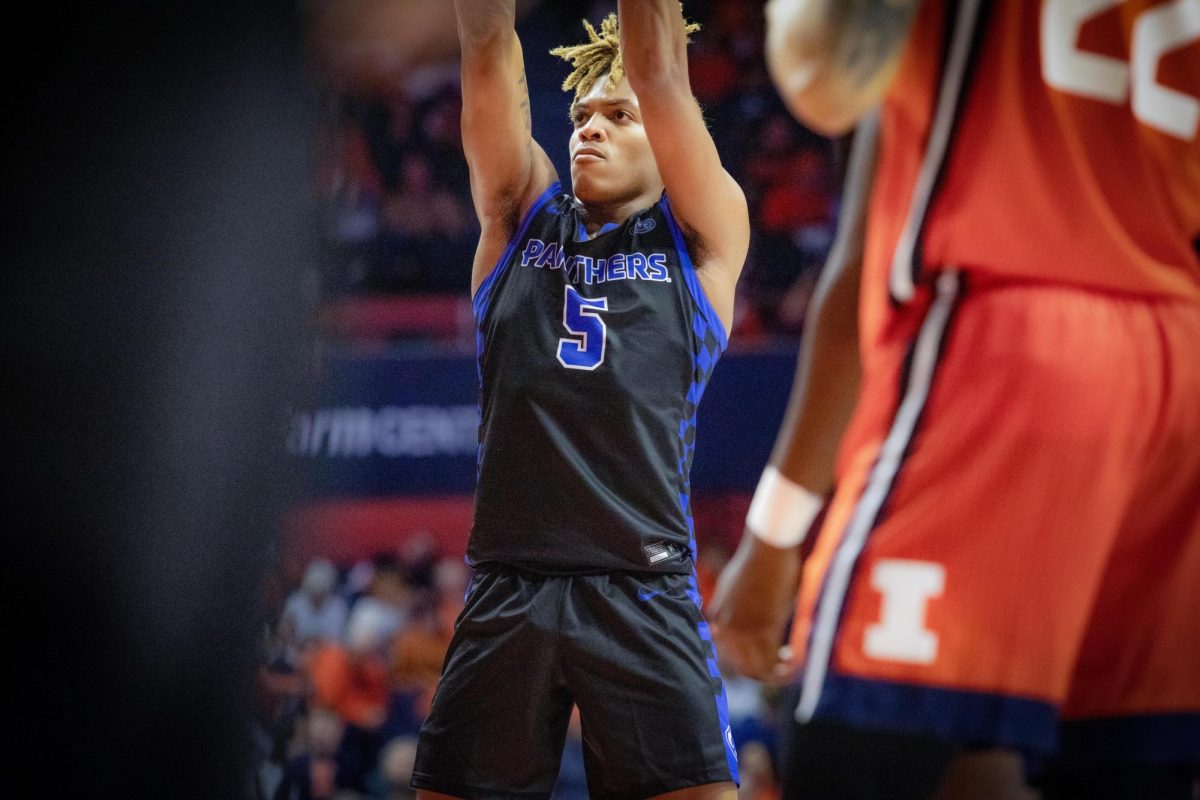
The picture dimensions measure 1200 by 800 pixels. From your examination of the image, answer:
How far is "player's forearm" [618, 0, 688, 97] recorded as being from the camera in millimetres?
2613

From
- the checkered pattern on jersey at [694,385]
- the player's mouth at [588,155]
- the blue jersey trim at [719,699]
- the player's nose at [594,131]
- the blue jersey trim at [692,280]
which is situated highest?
the player's nose at [594,131]

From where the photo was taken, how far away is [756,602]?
95.7 inches

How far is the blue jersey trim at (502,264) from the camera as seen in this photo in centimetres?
278

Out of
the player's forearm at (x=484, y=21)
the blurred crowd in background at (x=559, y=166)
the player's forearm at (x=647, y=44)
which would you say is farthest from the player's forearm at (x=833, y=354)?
the blurred crowd in background at (x=559, y=166)

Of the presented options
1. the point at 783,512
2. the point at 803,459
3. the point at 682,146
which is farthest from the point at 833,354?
the point at 682,146

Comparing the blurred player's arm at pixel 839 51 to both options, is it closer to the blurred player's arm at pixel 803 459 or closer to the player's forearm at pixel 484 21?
the blurred player's arm at pixel 803 459

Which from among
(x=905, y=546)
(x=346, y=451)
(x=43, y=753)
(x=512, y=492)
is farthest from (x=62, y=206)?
(x=346, y=451)

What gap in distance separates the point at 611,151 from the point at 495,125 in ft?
0.88

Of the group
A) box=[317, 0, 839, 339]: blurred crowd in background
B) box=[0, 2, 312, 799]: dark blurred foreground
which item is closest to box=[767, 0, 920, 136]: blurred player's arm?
box=[0, 2, 312, 799]: dark blurred foreground

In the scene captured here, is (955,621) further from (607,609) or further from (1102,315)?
(607,609)

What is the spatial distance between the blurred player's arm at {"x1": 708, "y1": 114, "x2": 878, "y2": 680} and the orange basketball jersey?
0.71 feet

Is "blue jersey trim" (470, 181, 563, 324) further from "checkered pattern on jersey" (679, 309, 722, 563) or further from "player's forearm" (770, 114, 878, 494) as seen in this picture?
"player's forearm" (770, 114, 878, 494)

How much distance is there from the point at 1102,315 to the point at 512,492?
1196 mm

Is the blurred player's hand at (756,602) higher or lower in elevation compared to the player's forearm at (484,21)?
lower
